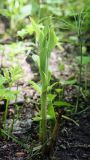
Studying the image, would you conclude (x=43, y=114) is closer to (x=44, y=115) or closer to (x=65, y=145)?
(x=44, y=115)

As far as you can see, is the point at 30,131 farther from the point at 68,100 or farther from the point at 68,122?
the point at 68,100

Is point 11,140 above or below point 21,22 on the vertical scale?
below

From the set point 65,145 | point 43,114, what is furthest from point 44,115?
point 65,145

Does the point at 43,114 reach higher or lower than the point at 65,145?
higher

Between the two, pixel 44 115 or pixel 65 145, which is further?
pixel 65 145

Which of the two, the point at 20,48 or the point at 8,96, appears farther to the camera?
the point at 20,48

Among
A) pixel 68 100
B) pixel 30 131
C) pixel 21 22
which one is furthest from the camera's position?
pixel 21 22

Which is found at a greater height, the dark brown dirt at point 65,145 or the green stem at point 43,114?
the green stem at point 43,114

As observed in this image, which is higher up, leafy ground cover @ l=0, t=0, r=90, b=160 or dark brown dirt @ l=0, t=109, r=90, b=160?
leafy ground cover @ l=0, t=0, r=90, b=160

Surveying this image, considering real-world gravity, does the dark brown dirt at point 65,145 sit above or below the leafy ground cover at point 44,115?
below

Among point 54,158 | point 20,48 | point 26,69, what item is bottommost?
point 54,158

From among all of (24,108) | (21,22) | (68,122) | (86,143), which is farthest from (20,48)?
(21,22)
